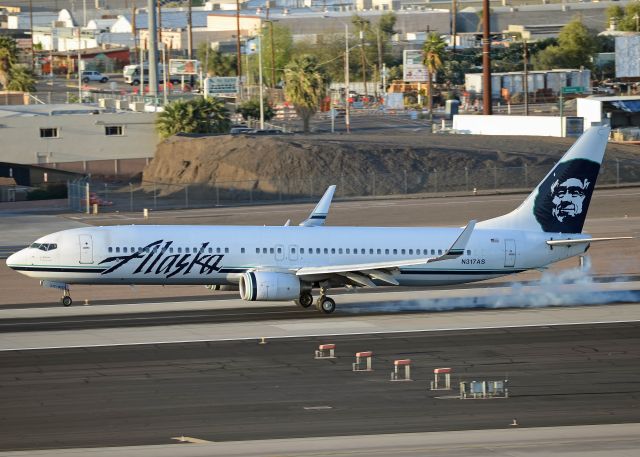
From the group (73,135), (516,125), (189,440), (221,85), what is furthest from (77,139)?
(189,440)

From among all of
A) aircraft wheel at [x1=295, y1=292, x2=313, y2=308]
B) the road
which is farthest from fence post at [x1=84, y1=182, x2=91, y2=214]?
the road

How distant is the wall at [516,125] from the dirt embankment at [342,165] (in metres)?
9.45

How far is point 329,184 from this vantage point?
3836 inches

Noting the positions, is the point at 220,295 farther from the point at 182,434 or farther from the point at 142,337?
the point at 182,434

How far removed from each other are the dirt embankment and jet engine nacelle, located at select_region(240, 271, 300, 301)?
49.2m

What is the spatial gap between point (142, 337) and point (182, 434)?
14.1m

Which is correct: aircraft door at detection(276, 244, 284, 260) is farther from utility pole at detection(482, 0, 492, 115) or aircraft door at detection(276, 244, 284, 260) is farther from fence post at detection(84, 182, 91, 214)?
utility pole at detection(482, 0, 492, 115)

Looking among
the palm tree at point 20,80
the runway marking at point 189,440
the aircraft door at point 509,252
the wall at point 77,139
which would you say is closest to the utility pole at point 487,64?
the wall at point 77,139

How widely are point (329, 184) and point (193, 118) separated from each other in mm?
19722

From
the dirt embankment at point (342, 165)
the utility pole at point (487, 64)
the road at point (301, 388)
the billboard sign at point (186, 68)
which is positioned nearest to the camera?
the road at point (301, 388)

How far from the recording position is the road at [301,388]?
31.5 m

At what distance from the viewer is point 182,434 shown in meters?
30.7

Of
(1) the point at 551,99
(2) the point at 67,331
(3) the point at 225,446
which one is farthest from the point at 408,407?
(1) the point at 551,99

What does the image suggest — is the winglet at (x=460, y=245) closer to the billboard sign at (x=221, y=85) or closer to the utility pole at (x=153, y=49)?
the utility pole at (x=153, y=49)
